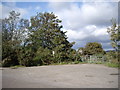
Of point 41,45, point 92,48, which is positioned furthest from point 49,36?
point 92,48

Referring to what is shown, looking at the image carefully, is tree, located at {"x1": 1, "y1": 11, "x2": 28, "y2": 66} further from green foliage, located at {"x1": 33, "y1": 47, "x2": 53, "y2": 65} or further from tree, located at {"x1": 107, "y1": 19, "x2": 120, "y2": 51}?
tree, located at {"x1": 107, "y1": 19, "x2": 120, "y2": 51}

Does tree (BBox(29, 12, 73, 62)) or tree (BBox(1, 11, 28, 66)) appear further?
tree (BBox(29, 12, 73, 62))

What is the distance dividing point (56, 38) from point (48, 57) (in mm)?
5081

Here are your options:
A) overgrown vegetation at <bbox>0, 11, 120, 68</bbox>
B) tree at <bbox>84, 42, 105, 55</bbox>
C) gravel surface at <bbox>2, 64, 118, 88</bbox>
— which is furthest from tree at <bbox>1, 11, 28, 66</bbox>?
tree at <bbox>84, 42, 105, 55</bbox>

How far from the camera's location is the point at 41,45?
31.9 metres

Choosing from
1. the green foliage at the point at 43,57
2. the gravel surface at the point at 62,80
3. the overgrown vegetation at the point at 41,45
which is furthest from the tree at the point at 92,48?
the gravel surface at the point at 62,80

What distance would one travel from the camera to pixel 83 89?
22.6 feet

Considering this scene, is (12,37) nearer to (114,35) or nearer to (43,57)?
(43,57)

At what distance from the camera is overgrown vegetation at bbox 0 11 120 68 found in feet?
72.0

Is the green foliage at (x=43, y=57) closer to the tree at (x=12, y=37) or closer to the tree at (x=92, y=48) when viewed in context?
the tree at (x=12, y=37)

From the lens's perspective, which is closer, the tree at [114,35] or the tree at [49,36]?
the tree at [114,35]

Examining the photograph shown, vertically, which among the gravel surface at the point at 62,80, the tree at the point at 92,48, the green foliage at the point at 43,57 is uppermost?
the tree at the point at 92,48

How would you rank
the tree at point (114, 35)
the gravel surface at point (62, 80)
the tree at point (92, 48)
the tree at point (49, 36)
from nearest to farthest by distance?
the gravel surface at point (62, 80) → the tree at point (114, 35) → the tree at point (49, 36) → the tree at point (92, 48)

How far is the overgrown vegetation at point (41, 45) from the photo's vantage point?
72.0ft
